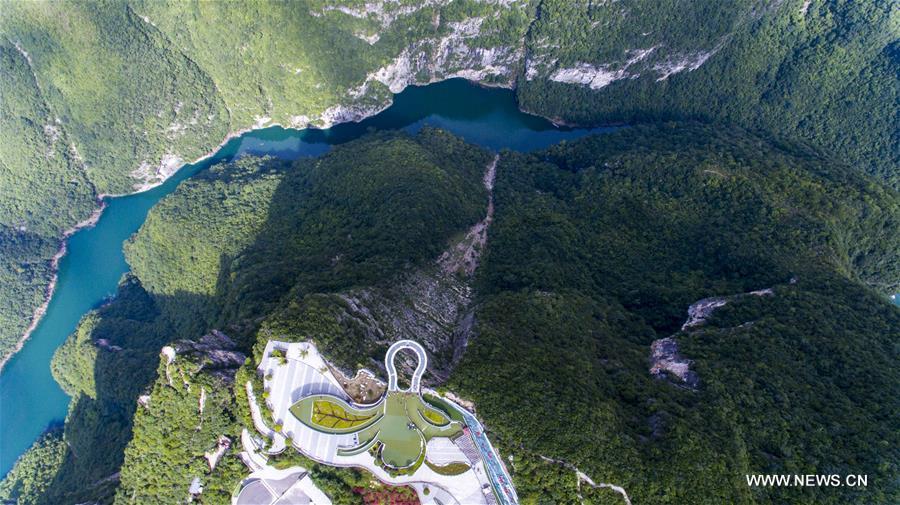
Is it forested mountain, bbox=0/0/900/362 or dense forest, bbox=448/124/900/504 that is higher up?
forested mountain, bbox=0/0/900/362

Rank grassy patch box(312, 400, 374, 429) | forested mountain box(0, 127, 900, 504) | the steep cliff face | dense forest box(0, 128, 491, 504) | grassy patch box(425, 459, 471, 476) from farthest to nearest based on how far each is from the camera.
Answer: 1. dense forest box(0, 128, 491, 504)
2. the steep cliff face
3. forested mountain box(0, 127, 900, 504)
4. grassy patch box(312, 400, 374, 429)
5. grassy patch box(425, 459, 471, 476)

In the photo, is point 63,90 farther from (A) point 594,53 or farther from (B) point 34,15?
(A) point 594,53

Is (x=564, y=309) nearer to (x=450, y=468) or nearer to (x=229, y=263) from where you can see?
(x=450, y=468)

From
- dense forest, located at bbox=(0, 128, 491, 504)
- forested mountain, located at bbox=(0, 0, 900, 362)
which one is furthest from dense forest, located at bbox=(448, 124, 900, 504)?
forested mountain, located at bbox=(0, 0, 900, 362)

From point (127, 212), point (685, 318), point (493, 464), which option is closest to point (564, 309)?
point (685, 318)

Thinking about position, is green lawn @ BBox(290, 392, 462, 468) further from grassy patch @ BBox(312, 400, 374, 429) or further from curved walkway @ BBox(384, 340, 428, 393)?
curved walkway @ BBox(384, 340, 428, 393)

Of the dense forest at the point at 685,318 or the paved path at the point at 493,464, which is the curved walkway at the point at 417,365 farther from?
the paved path at the point at 493,464

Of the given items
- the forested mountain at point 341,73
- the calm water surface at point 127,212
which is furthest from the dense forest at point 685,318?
the forested mountain at point 341,73
